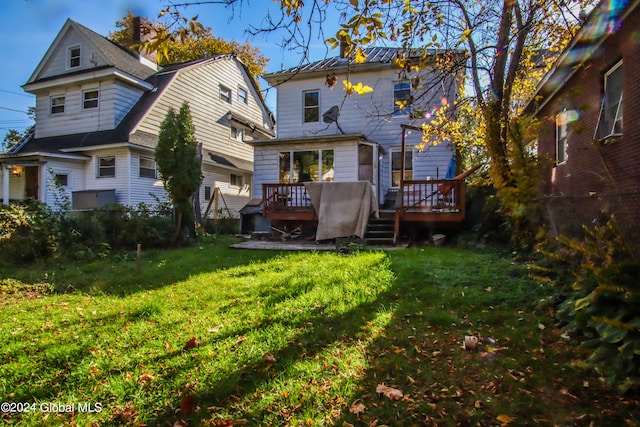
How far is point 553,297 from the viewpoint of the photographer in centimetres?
399

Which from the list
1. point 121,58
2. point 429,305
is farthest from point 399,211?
point 121,58

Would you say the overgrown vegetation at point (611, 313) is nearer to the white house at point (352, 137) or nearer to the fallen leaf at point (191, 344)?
the fallen leaf at point (191, 344)

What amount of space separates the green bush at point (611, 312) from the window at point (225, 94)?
19.0m

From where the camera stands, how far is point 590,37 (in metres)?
6.07

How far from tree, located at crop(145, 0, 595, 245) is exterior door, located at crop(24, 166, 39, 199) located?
15042 millimetres

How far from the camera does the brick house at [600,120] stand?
4.63 m

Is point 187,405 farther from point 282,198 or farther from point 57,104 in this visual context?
point 57,104

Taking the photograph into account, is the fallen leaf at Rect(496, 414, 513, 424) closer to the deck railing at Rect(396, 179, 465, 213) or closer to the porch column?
the deck railing at Rect(396, 179, 465, 213)

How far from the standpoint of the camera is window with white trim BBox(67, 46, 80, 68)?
15.5 meters

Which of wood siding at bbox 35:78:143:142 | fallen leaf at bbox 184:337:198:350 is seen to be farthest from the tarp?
wood siding at bbox 35:78:143:142

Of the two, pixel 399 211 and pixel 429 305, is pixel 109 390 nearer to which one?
pixel 429 305

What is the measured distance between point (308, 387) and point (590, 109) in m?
7.94

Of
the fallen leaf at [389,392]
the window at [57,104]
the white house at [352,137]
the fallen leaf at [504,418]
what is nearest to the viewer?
the fallen leaf at [504,418]

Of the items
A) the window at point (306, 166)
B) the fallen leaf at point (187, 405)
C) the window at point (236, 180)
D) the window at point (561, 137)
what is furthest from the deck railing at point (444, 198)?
the window at point (236, 180)
